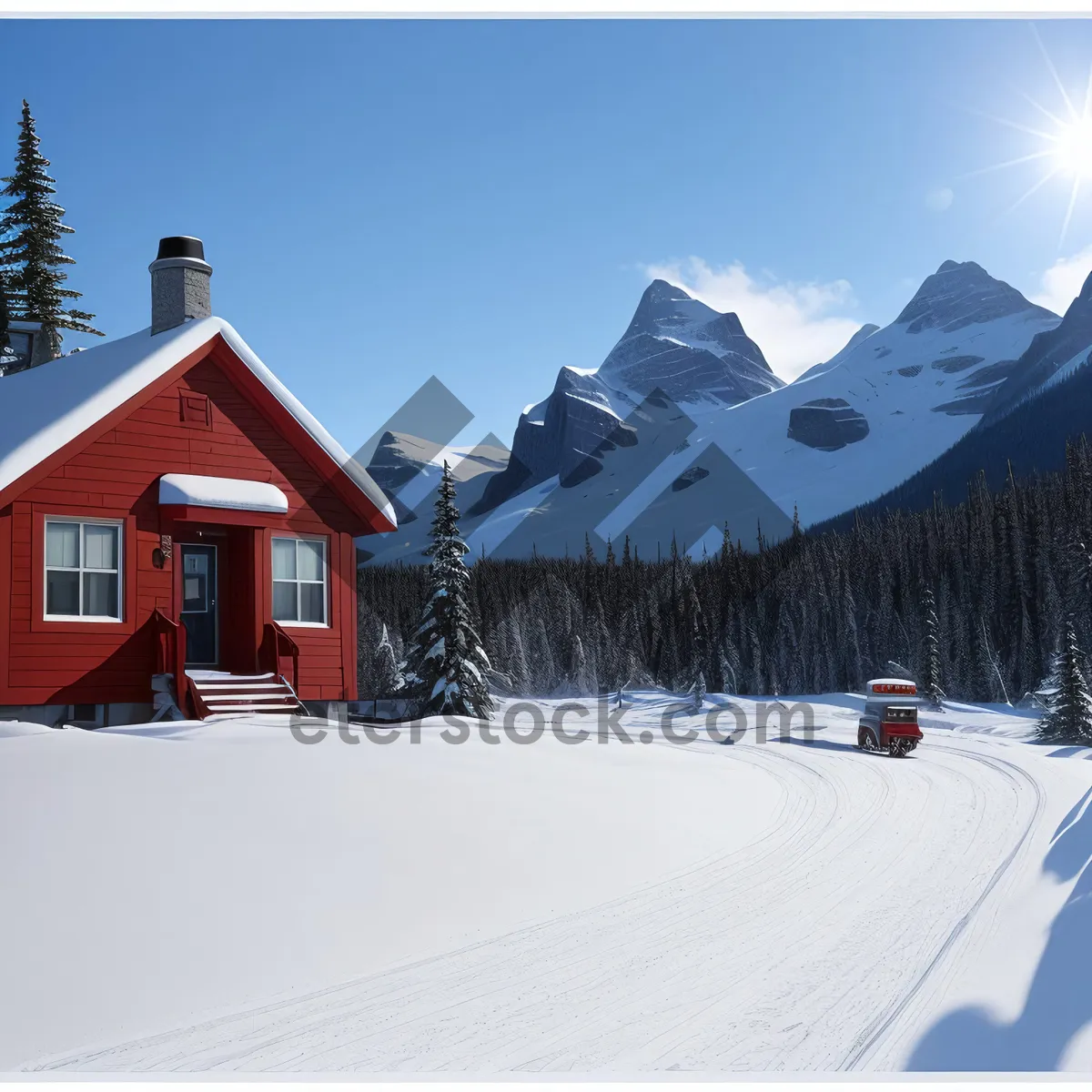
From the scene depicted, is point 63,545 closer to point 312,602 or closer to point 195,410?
point 195,410

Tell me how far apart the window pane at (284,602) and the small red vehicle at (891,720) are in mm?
12086

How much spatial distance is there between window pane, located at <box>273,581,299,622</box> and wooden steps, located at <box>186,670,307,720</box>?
3.40 feet

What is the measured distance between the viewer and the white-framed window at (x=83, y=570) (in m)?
13.5

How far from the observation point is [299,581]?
16094 mm

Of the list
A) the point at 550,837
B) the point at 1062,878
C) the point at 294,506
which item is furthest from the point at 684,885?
the point at 294,506

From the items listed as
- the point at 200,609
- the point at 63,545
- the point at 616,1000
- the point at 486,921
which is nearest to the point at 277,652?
the point at 200,609

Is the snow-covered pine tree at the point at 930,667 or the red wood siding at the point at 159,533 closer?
the red wood siding at the point at 159,533

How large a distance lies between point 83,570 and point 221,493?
2117 mm

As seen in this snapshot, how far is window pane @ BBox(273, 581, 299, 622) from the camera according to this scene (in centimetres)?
1580

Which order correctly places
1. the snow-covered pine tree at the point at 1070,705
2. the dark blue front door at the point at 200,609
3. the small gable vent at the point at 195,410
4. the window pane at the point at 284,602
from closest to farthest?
the small gable vent at the point at 195,410, the dark blue front door at the point at 200,609, the window pane at the point at 284,602, the snow-covered pine tree at the point at 1070,705

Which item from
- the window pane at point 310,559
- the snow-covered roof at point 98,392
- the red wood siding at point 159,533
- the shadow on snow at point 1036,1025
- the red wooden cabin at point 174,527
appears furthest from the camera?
the window pane at point 310,559

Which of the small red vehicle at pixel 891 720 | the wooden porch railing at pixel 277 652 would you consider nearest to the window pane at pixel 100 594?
the wooden porch railing at pixel 277 652

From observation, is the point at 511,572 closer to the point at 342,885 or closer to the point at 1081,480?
the point at 1081,480

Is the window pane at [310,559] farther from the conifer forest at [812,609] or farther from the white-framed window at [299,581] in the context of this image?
the conifer forest at [812,609]
